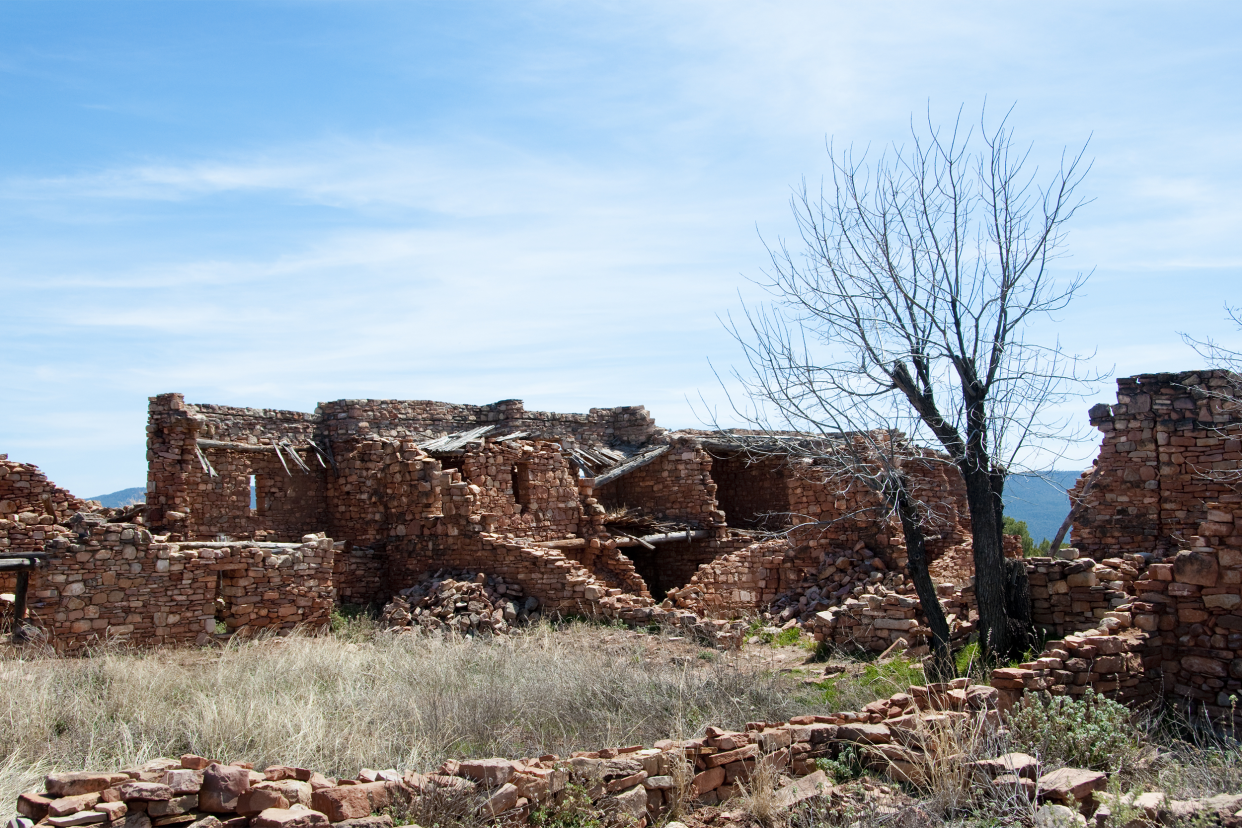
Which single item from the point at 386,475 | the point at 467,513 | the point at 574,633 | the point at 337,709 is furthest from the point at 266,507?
the point at 337,709

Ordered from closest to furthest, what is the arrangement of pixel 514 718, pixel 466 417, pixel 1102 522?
pixel 514 718
pixel 1102 522
pixel 466 417

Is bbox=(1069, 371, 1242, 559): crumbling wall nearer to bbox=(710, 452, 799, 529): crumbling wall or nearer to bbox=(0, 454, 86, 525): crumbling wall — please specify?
bbox=(710, 452, 799, 529): crumbling wall

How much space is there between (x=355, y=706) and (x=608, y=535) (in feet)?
32.2

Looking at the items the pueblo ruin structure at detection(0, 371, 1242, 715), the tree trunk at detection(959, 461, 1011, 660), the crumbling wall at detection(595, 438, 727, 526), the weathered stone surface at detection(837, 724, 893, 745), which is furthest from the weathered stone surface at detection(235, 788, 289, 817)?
the crumbling wall at detection(595, 438, 727, 526)

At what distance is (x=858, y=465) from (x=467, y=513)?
7480 millimetres

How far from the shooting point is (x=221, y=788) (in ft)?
18.6

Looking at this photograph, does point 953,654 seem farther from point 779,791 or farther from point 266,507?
point 266,507

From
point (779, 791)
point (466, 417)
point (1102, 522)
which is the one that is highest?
point (466, 417)

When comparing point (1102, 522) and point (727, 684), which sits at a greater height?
point (1102, 522)

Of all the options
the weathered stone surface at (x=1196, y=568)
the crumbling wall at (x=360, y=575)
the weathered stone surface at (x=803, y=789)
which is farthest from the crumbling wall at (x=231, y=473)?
the weathered stone surface at (x=1196, y=568)

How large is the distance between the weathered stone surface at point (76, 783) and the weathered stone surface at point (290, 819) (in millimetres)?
915

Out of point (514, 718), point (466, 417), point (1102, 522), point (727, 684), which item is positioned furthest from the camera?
point (466, 417)

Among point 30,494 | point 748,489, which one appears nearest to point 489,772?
point 30,494

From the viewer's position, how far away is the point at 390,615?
1526 centimetres
